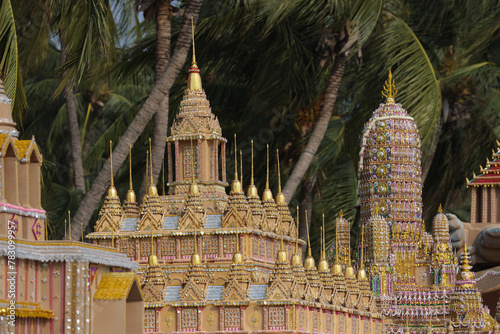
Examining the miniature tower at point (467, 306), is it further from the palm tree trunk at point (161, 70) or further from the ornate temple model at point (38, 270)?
the ornate temple model at point (38, 270)

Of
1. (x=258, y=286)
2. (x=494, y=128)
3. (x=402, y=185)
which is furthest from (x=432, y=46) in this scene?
(x=258, y=286)

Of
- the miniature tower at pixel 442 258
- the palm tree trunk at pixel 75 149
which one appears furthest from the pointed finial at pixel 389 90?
the palm tree trunk at pixel 75 149

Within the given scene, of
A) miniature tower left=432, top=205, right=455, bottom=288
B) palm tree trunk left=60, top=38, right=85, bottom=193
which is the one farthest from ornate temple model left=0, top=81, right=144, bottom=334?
palm tree trunk left=60, top=38, right=85, bottom=193

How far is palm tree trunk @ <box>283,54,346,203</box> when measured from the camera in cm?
3428

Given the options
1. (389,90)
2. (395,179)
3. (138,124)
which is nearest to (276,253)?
(138,124)

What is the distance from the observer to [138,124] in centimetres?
3084

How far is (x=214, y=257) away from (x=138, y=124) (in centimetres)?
526

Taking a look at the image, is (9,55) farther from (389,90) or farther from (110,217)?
(389,90)

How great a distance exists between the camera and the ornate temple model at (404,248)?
99.7ft

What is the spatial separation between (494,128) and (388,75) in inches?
201

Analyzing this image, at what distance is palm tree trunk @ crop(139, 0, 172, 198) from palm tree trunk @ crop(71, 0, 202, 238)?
0.49 metres

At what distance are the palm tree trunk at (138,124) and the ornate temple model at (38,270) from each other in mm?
8642

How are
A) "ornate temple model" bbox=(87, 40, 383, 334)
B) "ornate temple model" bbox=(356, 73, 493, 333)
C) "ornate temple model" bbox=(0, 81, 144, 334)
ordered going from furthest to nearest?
1. "ornate temple model" bbox=(356, 73, 493, 333)
2. "ornate temple model" bbox=(87, 40, 383, 334)
3. "ornate temple model" bbox=(0, 81, 144, 334)

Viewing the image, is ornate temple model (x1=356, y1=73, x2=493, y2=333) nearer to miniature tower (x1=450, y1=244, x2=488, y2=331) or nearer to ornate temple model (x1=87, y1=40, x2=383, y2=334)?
miniature tower (x1=450, y1=244, x2=488, y2=331)
